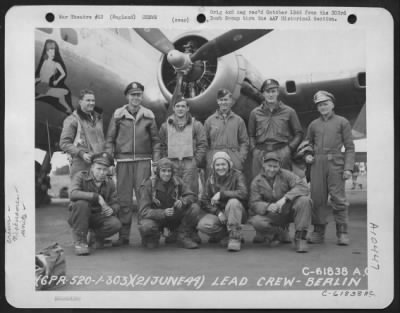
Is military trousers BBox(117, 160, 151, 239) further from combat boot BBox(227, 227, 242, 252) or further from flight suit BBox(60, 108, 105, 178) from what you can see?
combat boot BBox(227, 227, 242, 252)

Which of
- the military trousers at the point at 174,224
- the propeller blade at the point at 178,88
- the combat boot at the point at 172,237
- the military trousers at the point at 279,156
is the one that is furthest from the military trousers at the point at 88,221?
the military trousers at the point at 279,156

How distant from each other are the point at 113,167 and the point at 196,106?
77cm

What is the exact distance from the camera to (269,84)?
287cm

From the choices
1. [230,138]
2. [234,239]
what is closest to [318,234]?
[234,239]

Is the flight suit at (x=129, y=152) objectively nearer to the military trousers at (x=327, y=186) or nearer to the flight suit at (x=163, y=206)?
the flight suit at (x=163, y=206)

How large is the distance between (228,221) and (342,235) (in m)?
0.86

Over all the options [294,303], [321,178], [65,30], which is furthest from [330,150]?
[65,30]

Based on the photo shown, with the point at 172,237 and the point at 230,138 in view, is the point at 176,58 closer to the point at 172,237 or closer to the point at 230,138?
the point at 230,138

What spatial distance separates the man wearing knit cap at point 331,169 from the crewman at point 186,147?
0.80 metres

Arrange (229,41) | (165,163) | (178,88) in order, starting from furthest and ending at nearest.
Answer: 1. (178,88)
2. (229,41)
3. (165,163)

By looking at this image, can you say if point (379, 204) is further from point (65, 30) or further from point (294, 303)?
point (65, 30)

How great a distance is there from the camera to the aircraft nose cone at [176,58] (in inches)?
113

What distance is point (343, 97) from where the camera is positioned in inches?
113

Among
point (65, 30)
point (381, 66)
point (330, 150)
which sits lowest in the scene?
point (330, 150)
